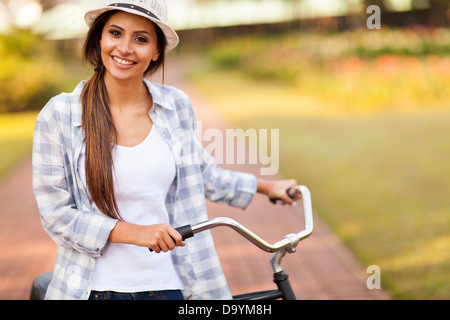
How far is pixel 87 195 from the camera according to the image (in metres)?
2.15

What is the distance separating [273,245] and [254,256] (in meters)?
3.55

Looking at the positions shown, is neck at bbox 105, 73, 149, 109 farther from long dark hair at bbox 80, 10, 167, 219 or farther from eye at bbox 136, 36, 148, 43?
eye at bbox 136, 36, 148, 43

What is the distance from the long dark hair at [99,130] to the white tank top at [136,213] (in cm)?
4

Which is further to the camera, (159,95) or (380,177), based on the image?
(380,177)

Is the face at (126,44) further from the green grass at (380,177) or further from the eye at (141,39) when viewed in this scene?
the green grass at (380,177)

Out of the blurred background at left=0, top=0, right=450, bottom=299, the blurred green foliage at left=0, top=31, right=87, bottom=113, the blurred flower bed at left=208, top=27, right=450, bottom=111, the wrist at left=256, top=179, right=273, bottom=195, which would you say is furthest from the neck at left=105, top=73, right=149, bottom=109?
the blurred green foliage at left=0, top=31, right=87, bottom=113

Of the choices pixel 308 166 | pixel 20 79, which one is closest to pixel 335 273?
pixel 308 166

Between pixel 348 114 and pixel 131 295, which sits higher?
pixel 348 114

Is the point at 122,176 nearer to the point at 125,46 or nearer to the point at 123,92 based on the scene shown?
the point at 123,92

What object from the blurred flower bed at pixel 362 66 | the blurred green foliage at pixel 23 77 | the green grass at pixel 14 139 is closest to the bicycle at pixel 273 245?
the green grass at pixel 14 139

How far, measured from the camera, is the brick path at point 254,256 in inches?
189

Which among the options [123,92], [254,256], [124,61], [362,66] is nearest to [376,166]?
[254,256]
